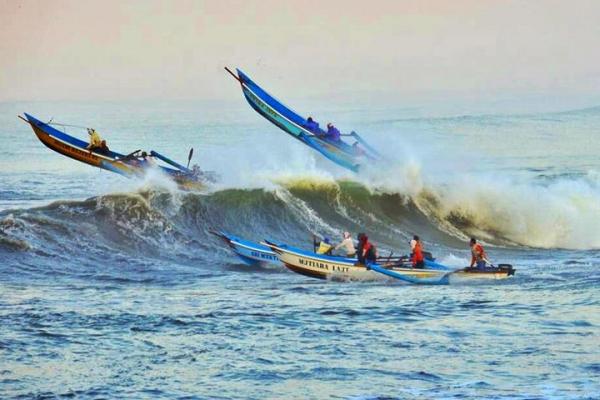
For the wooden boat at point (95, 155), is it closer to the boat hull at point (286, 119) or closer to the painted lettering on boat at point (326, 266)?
the boat hull at point (286, 119)

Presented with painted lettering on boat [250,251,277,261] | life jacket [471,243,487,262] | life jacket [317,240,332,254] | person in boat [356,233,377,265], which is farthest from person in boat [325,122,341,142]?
life jacket [471,243,487,262]

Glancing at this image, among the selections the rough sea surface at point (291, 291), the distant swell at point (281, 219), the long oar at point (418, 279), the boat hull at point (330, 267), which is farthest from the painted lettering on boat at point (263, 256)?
the long oar at point (418, 279)

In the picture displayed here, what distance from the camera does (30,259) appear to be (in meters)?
30.7

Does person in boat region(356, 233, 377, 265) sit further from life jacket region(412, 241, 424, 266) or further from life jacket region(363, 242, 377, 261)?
life jacket region(412, 241, 424, 266)

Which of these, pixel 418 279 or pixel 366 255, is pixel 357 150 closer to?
pixel 366 255

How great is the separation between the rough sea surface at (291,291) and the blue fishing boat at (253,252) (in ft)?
0.81

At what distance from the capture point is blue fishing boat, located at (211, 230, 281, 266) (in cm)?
3019

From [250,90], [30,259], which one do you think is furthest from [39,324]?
[250,90]

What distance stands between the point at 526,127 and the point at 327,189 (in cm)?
5689

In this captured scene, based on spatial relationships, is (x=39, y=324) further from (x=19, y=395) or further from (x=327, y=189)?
(x=327, y=189)

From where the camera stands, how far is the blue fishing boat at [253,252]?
3019 cm

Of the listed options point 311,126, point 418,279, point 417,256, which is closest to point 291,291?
point 418,279

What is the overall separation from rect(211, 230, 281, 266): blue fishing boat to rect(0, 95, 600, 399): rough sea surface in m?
0.25

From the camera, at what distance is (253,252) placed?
3052 centimetres
